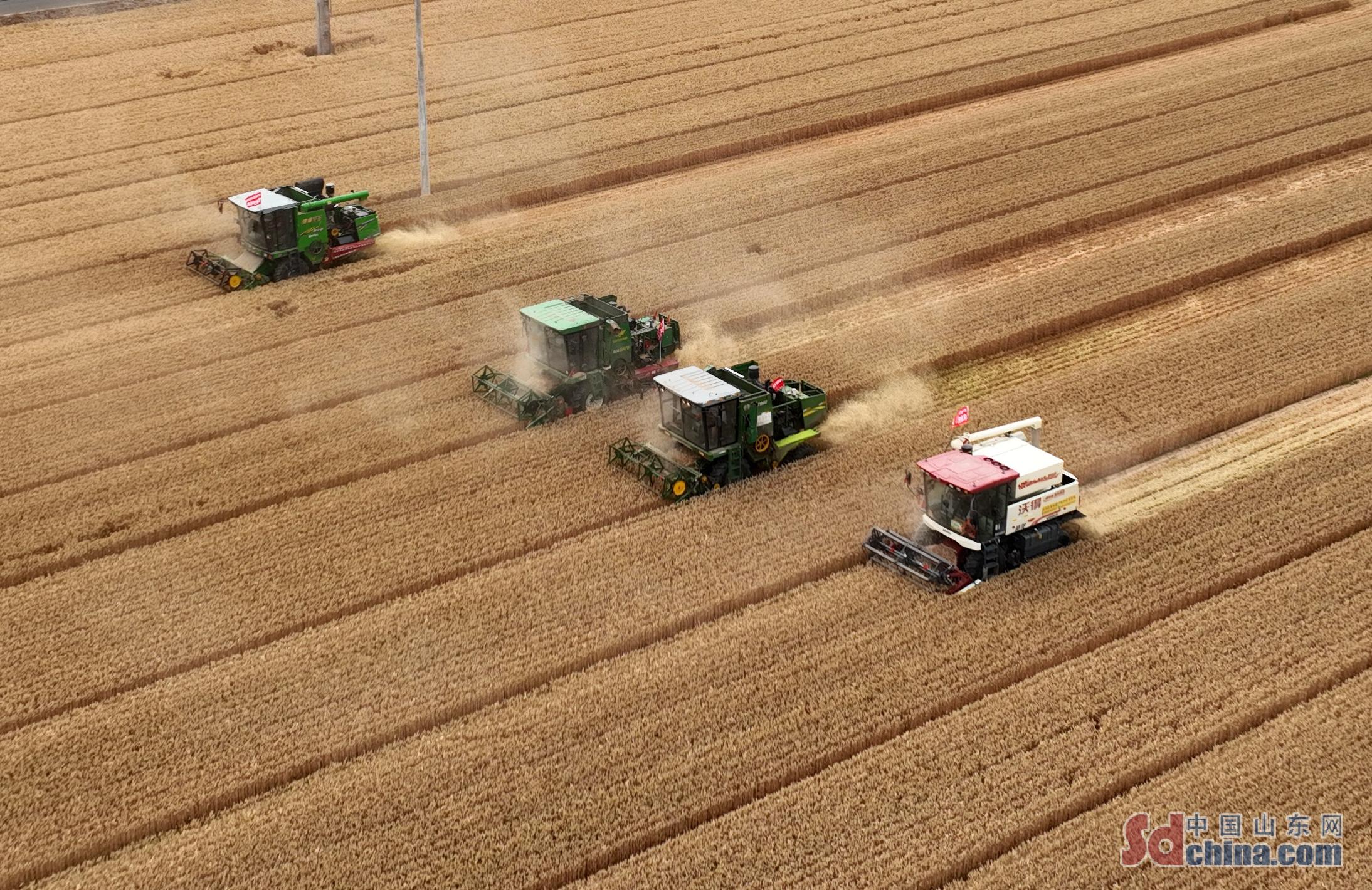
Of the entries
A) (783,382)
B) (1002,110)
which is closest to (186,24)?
(1002,110)

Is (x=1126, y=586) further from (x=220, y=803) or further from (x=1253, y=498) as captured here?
(x=220, y=803)

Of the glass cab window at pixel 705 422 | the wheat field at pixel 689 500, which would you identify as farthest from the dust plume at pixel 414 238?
the glass cab window at pixel 705 422

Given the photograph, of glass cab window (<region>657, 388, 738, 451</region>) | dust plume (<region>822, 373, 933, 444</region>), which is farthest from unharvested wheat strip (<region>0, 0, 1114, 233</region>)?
glass cab window (<region>657, 388, 738, 451</region>)

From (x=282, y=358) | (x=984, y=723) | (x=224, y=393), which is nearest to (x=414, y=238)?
(x=282, y=358)

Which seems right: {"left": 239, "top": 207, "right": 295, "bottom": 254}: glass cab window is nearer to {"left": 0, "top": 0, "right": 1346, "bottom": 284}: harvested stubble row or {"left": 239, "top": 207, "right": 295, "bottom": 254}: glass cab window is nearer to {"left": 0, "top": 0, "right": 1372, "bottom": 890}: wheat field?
{"left": 0, "top": 0, "right": 1372, "bottom": 890}: wheat field

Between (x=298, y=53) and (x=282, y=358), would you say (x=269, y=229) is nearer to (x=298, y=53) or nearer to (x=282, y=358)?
(x=282, y=358)

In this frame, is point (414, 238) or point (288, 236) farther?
point (414, 238)

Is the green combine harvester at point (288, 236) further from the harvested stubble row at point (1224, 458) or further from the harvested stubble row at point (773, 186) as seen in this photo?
the harvested stubble row at point (1224, 458)
